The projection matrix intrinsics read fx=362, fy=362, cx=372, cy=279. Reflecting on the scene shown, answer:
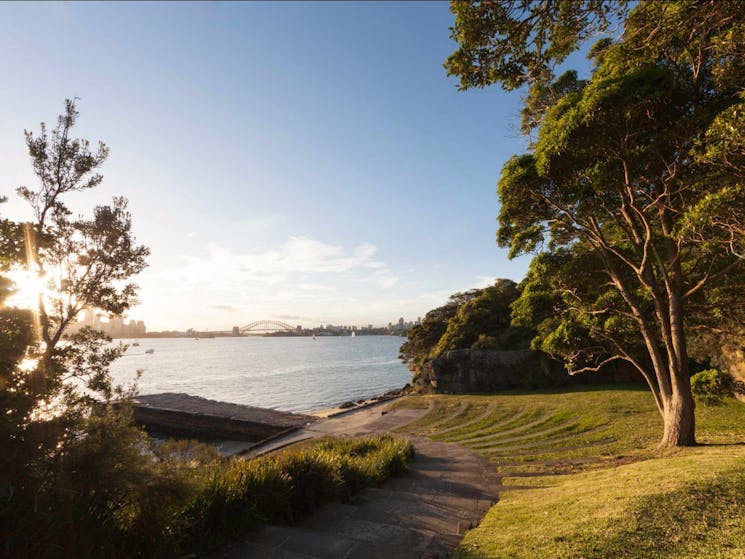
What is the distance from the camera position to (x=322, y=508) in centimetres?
863

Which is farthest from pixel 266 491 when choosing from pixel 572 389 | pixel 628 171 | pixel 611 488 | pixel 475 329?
pixel 475 329

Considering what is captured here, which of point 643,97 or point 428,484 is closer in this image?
point 643,97

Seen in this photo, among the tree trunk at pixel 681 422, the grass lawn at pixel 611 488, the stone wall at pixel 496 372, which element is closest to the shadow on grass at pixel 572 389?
the stone wall at pixel 496 372

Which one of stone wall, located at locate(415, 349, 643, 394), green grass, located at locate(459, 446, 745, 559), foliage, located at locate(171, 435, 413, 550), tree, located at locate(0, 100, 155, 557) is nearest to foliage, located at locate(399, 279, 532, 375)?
stone wall, located at locate(415, 349, 643, 394)

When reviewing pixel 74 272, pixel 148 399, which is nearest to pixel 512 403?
pixel 74 272

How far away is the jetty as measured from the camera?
29.5 metres

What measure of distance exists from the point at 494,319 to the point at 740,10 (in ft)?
121

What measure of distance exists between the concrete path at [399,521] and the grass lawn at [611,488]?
2.21 ft

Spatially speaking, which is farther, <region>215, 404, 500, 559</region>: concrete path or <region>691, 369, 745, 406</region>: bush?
<region>691, 369, 745, 406</region>: bush

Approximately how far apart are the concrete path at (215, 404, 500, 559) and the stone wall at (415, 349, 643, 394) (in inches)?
766

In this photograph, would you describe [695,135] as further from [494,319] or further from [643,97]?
[494,319]

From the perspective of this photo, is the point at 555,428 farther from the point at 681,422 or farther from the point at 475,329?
the point at 475,329

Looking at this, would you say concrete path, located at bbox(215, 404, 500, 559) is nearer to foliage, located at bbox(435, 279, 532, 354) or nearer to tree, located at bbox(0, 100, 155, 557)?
tree, located at bbox(0, 100, 155, 557)

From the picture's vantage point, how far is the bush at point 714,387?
41.3 ft
